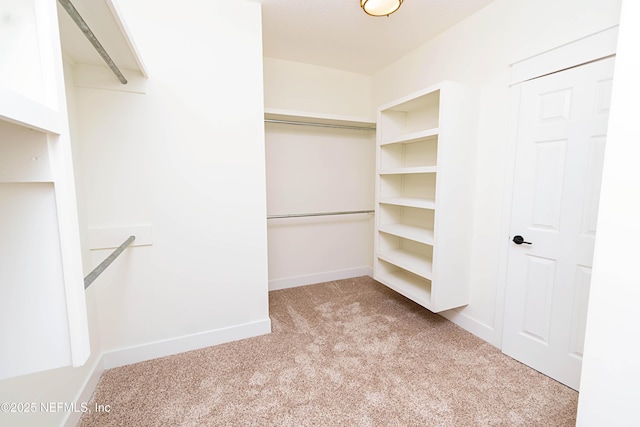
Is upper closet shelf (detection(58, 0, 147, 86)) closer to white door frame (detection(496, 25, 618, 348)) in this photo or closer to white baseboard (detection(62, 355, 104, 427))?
white baseboard (detection(62, 355, 104, 427))

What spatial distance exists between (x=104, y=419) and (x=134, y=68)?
2028 mm

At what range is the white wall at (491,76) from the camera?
5.68 feet

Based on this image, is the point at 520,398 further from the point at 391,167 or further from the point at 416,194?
the point at 391,167

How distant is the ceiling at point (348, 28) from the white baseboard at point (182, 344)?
250 centimetres

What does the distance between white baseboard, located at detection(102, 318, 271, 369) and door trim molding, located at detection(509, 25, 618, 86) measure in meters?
2.63

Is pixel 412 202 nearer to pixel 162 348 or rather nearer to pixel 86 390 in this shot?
pixel 162 348

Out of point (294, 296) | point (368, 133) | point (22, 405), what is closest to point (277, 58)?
point (368, 133)

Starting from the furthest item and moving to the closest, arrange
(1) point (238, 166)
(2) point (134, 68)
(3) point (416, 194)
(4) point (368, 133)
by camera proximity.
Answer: (4) point (368, 133)
(3) point (416, 194)
(1) point (238, 166)
(2) point (134, 68)

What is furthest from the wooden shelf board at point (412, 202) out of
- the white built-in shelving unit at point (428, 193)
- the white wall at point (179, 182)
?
the white wall at point (179, 182)

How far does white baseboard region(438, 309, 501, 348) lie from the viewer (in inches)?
82.9

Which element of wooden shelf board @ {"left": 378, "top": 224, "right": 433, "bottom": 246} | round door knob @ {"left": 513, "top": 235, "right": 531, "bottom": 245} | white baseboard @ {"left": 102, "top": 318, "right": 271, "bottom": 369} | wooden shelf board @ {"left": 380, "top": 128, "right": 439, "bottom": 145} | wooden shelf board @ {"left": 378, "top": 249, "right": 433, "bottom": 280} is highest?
wooden shelf board @ {"left": 380, "top": 128, "right": 439, "bottom": 145}

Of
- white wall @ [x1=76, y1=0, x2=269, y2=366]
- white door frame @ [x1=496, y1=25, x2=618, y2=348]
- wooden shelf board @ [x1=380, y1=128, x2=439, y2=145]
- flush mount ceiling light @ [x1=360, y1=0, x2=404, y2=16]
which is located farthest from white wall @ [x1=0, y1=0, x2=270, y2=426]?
white door frame @ [x1=496, y1=25, x2=618, y2=348]

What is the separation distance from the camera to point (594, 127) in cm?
152

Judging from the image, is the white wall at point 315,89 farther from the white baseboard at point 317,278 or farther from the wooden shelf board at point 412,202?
the white baseboard at point 317,278
